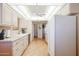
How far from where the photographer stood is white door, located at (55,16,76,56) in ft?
12.8

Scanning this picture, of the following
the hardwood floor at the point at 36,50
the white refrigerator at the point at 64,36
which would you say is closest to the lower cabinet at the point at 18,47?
the hardwood floor at the point at 36,50

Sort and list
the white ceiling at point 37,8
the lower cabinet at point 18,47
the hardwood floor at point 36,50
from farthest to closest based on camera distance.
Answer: the hardwood floor at point 36,50
the white ceiling at point 37,8
the lower cabinet at point 18,47

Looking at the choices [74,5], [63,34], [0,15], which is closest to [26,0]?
[0,15]

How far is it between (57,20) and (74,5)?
864 millimetres

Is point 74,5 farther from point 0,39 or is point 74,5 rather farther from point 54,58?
point 54,58

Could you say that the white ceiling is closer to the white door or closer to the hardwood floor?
the white door

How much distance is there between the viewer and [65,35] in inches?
154

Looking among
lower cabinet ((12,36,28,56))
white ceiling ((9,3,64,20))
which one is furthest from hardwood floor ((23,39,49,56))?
white ceiling ((9,3,64,20))

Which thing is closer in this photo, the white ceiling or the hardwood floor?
the white ceiling

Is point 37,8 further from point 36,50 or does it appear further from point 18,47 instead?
point 18,47

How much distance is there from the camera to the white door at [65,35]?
3902mm

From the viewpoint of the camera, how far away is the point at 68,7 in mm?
4449

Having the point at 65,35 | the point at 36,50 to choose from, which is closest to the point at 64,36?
the point at 65,35

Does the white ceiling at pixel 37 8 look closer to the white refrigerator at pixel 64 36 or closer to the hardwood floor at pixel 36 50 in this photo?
the white refrigerator at pixel 64 36
